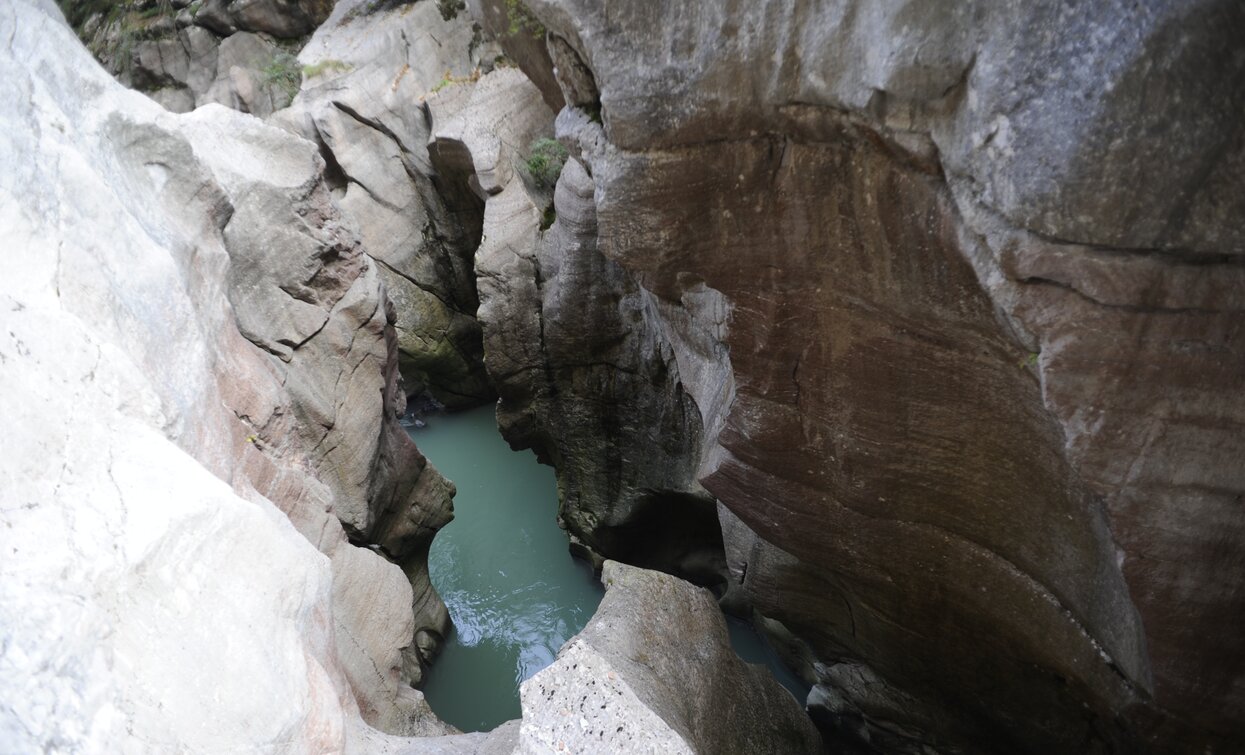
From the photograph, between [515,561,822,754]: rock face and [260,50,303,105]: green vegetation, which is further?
[260,50,303,105]: green vegetation

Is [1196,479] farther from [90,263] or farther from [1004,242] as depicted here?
[90,263]

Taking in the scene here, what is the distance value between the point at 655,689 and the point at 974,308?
2815 millimetres

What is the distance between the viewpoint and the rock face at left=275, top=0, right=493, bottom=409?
12242 millimetres

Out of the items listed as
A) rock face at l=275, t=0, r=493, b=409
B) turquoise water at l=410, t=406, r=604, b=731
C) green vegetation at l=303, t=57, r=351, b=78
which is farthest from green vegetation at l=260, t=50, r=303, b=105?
turquoise water at l=410, t=406, r=604, b=731

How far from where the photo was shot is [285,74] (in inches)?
516

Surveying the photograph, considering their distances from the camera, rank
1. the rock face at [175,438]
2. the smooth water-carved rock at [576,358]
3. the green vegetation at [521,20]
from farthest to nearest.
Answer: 1. the smooth water-carved rock at [576,358]
2. the green vegetation at [521,20]
3. the rock face at [175,438]

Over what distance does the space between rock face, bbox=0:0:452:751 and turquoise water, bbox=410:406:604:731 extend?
2743 mm

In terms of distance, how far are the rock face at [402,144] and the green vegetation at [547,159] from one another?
225cm

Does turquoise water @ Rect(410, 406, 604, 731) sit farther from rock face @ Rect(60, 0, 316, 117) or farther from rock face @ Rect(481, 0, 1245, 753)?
rock face @ Rect(60, 0, 316, 117)

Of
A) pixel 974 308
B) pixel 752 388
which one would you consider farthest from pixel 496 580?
pixel 974 308

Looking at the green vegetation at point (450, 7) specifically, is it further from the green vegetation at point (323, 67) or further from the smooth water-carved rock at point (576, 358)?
the green vegetation at point (323, 67)

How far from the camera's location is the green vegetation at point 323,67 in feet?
41.3

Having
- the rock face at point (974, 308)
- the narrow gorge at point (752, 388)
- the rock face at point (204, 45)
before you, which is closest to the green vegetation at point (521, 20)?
the narrow gorge at point (752, 388)

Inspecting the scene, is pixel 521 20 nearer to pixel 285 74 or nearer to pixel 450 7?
pixel 450 7
